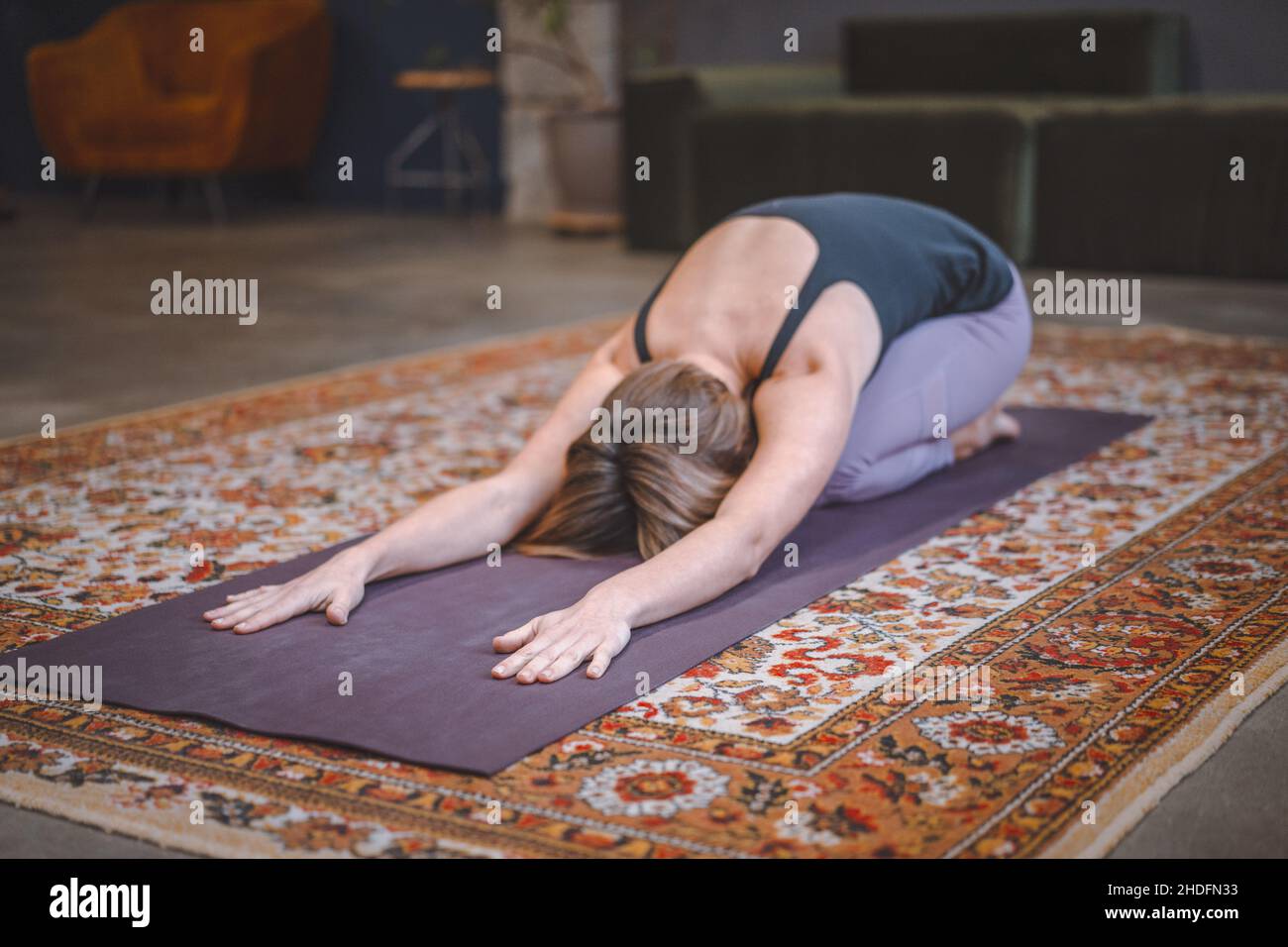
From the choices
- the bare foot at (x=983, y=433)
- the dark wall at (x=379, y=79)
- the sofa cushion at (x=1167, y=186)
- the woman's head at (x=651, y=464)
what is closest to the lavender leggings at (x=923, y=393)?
the bare foot at (x=983, y=433)

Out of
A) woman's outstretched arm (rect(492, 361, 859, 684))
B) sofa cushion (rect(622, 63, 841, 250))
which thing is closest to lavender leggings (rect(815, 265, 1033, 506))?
woman's outstretched arm (rect(492, 361, 859, 684))

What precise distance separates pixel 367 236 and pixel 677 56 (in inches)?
70.3

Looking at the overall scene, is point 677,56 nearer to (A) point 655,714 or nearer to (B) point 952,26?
(B) point 952,26

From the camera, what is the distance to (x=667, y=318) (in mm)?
2541

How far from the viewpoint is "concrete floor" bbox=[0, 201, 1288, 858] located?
1.51 metres

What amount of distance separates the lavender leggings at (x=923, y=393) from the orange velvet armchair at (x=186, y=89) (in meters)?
5.66

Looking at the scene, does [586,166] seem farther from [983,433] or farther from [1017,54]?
[983,433]

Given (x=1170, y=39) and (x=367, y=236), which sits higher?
(x=1170, y=39)

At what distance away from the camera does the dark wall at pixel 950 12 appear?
20.0ft

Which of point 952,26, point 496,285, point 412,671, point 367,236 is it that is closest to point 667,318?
point 412,671

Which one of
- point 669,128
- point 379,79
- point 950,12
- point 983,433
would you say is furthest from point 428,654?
point 379,79

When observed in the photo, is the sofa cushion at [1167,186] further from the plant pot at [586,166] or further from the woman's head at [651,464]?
the woman's head at [651,464]

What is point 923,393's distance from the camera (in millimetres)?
2773

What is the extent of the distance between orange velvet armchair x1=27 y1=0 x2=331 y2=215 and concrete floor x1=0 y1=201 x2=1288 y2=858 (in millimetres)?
358
